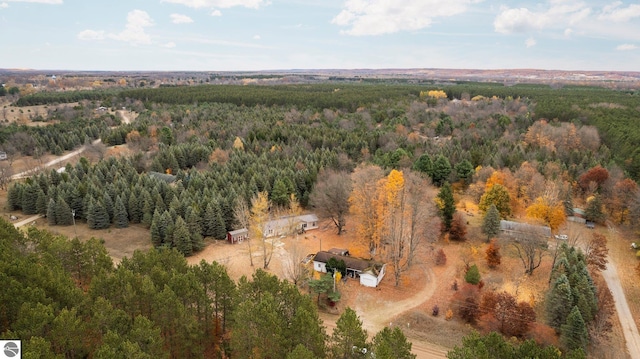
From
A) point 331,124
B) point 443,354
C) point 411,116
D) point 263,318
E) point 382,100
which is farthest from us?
point 382,100

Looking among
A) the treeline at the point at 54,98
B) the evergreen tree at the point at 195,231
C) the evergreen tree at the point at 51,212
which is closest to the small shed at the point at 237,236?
the evergreen tree at the point at 195,231

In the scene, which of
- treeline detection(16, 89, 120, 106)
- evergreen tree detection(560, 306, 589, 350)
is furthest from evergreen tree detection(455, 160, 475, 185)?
treeline detection(16, 89, 120, 106)

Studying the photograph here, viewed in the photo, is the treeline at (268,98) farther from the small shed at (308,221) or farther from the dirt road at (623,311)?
the dirt road at (623,311)

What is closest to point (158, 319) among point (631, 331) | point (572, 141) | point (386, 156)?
point (631, 331)

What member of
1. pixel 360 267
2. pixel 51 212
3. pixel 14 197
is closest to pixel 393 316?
pixel 360 267

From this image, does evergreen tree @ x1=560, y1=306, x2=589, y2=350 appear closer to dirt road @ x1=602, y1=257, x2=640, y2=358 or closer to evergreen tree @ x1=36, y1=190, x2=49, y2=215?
dirt road @ x1=602, y1=257, x2=640, y2=358

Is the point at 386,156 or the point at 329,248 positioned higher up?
the point at 386,156

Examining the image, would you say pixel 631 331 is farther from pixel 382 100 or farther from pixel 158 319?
pixel 382 100
